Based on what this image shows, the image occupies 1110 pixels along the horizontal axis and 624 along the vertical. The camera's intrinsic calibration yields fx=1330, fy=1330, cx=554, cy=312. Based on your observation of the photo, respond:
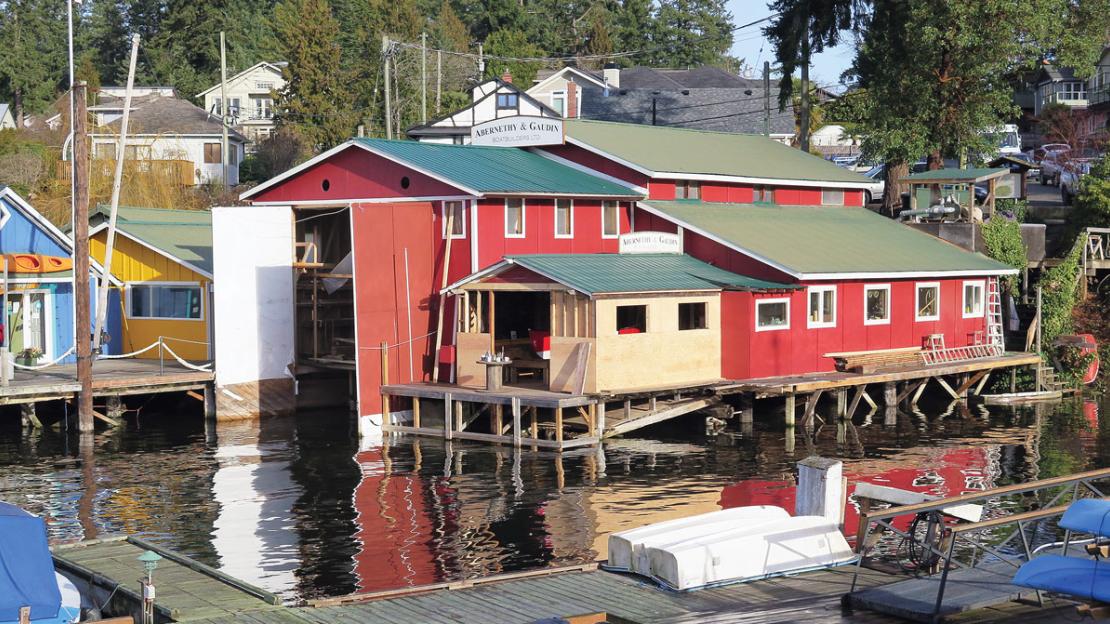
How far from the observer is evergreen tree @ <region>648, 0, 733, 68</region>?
116 m

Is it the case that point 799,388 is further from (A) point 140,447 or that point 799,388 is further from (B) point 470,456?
(A) point 140,447

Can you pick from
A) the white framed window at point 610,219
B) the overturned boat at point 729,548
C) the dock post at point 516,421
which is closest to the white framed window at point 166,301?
the white framed window at point 610,219

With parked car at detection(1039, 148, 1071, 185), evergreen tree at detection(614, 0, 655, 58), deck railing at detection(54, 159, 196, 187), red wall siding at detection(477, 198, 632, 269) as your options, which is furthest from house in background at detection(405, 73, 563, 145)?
evergreen tree at detection(614, 0, 655, 58)

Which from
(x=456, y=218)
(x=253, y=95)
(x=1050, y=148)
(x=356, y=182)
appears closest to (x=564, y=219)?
(x=456, y=218)

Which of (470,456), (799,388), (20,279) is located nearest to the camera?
(470,456)

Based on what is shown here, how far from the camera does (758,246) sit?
38.4 m

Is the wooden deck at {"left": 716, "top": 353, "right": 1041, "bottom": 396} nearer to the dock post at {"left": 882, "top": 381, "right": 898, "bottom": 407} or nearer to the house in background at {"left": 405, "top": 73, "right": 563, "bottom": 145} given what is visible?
the dock post at {"left": 882, "top": 381, "right": 898, "bottom": 407}

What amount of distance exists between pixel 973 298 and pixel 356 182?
66.4 feet

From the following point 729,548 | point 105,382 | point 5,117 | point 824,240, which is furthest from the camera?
point 5,117

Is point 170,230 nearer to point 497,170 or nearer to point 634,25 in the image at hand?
point 497,170

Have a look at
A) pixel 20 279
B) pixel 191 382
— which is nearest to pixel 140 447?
pixel 191 382

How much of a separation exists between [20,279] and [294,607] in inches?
1026

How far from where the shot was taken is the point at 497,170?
3838cm

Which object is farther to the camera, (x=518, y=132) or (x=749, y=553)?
(x=518, y=132)
